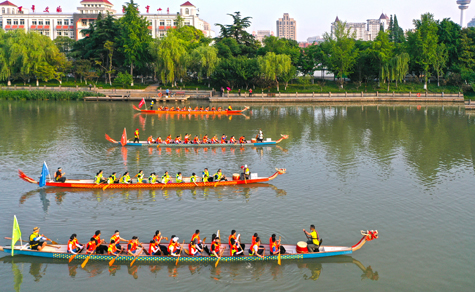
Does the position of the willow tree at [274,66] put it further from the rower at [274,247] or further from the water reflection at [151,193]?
the rower at [274,247]

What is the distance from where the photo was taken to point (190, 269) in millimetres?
14453

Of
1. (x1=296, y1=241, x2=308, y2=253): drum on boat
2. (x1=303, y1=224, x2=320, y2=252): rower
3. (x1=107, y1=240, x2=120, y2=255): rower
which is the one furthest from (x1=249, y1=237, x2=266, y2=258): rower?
(x1=107, y1=240, x2=120, y2=255): rower

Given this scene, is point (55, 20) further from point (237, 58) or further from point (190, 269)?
point (190, 269)

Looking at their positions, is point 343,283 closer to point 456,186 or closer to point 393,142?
point 456,186

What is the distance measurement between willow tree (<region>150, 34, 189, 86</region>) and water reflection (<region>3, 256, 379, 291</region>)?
5843cm

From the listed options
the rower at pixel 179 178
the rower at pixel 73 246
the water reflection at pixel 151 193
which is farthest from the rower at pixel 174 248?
the rower at pixel 179 178

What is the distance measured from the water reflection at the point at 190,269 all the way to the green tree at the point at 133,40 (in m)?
62.5

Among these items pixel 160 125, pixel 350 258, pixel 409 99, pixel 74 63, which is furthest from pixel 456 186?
pixel 74 63

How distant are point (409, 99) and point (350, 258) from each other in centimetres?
5706

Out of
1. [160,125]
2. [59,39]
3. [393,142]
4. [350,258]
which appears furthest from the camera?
[59,39]

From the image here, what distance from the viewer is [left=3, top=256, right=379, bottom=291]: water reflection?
1408 cm

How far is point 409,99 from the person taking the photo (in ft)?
216

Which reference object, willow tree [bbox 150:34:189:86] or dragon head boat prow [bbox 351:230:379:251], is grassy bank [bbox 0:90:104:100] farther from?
dragon head boat prow [bbox 351:230:379:251]

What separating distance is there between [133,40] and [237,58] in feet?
62.9
